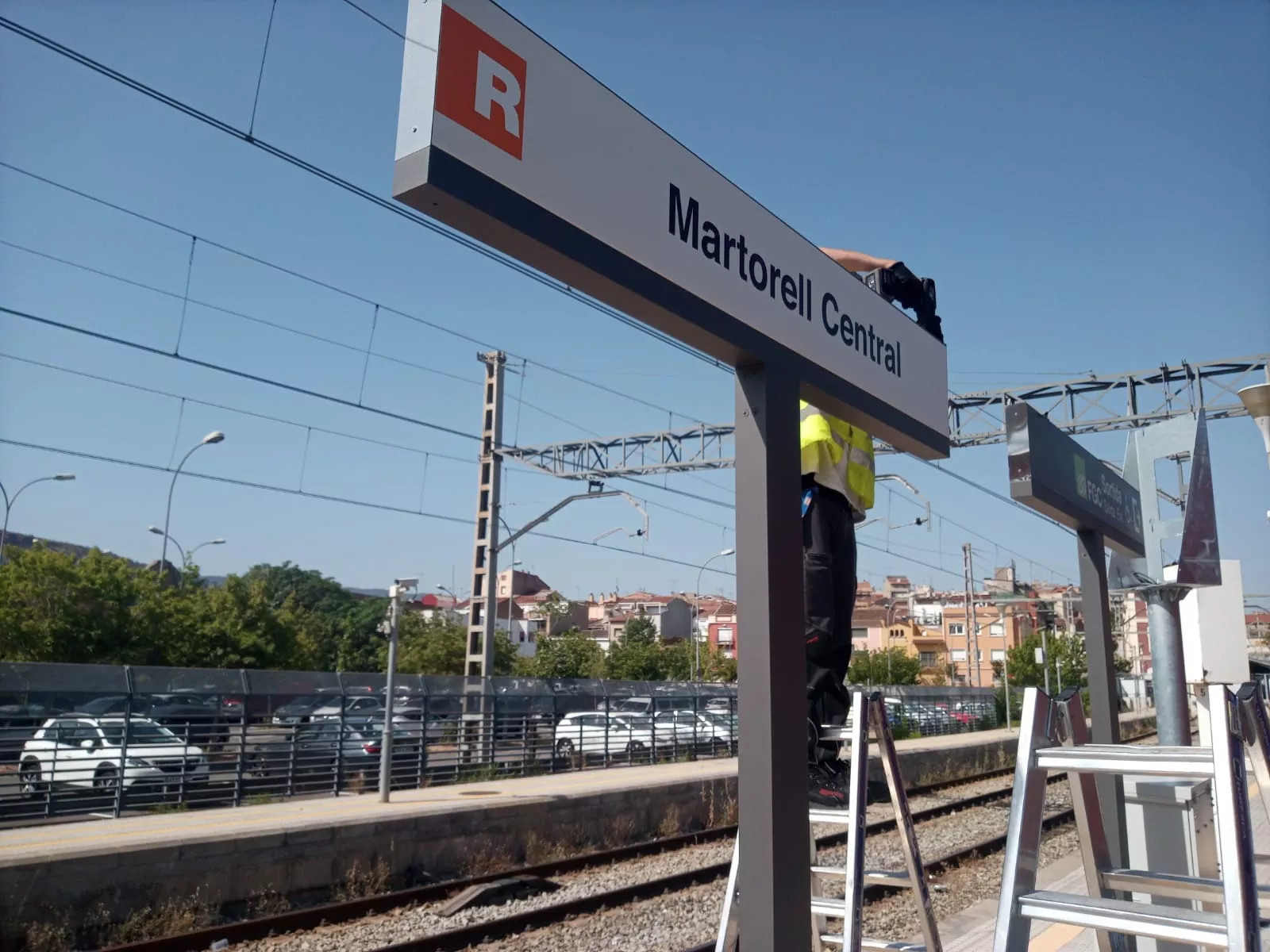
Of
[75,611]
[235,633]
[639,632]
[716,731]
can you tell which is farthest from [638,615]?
[716,731]

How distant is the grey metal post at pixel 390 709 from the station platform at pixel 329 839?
0.31 metres

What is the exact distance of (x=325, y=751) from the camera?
1494cm

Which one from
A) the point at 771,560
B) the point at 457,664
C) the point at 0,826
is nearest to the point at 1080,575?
the point at 771,560

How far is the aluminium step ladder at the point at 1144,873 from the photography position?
6.53 ft

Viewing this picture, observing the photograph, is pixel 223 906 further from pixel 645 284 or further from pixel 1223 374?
pixel 1223 374

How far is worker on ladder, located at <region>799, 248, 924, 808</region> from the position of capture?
3652mm

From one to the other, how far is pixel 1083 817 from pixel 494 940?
6.76 m

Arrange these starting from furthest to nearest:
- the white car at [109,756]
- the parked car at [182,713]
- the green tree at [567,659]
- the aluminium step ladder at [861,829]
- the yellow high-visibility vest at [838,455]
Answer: the green tree at [567,659] → the parked car at [182,713] → the white car at [109,756] → the yellow high-visibility vest at [838,455] → the aluminium step ladder at [861,829]

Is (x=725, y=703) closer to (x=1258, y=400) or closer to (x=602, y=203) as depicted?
(x=1258, y=400)

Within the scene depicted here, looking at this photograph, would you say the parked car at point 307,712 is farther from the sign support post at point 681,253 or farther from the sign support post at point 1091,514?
the sign support post at point 681,253

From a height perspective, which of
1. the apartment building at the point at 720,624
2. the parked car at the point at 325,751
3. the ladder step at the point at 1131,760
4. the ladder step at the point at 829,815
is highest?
the apartment building at the point at 720,624

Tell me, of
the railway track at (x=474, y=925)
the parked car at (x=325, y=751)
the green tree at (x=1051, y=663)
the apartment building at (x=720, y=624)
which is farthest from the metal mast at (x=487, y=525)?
the apartment building at (x=720, y=624)

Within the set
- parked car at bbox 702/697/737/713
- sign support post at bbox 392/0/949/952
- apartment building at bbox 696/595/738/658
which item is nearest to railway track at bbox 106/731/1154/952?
sign support post at bbox 392/0/949/952

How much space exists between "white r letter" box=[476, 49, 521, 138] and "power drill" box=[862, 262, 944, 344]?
2018 mm
